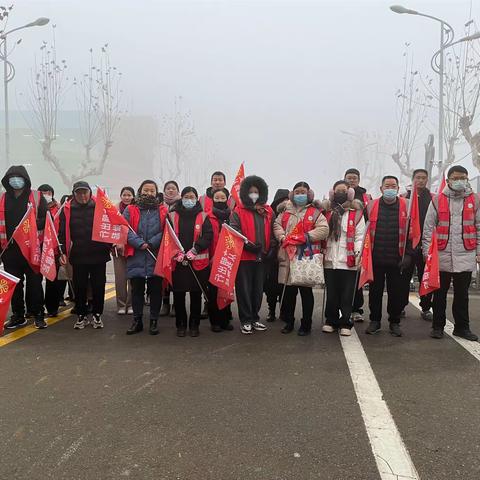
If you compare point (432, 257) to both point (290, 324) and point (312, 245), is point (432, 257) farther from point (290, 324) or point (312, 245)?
point (290, 324)

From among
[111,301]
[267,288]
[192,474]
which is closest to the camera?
[192,474]

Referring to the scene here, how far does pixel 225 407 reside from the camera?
3.47m

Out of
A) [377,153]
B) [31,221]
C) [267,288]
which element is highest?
[377,153]

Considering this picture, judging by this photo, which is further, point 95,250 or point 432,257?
point 95,250

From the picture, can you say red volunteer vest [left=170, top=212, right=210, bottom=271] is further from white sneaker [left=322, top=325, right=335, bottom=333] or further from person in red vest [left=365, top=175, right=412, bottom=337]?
person in red vest [left=365, top=175, right=412, bottom=337]

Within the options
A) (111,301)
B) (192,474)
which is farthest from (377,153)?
(192,474)

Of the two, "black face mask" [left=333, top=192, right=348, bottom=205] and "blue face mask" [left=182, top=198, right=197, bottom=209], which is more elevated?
"black face mask" [left=333, top=192, right=348, bottom=205]

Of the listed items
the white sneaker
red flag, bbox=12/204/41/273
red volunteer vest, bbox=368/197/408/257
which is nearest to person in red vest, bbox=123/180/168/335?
red flag, bbox=12/204/41/273

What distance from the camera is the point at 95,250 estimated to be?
18.7ft

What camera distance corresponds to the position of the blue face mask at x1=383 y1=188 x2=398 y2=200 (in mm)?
5469

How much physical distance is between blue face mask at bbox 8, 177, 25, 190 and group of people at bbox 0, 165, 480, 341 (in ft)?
0.04

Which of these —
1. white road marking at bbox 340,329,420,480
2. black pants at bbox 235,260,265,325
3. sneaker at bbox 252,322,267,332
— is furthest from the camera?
sneaker at bbox 252,322,267,332

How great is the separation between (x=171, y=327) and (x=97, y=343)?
1.05 m

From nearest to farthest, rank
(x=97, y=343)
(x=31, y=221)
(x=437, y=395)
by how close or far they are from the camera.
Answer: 1. (x=437, y=395)
2. (x=97, y=343)
3. (x=31, y=221)
